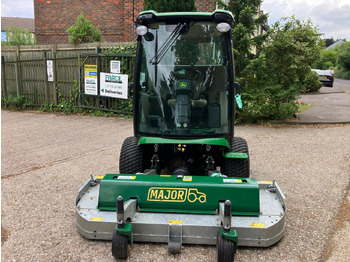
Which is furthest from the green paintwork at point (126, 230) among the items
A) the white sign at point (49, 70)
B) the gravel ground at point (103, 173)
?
the white sign at point (49, 70)

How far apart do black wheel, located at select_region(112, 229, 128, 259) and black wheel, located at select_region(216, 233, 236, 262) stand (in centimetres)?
81

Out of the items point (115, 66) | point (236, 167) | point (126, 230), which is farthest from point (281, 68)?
point (126, 230)

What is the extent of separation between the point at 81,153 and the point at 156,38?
136 inches

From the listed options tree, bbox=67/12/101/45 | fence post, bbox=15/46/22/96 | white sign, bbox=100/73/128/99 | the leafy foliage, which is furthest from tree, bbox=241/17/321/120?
the leafy foliage

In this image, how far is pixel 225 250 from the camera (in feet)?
8.86

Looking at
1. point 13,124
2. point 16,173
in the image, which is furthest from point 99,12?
point 16,173

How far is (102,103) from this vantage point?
35.4 feet

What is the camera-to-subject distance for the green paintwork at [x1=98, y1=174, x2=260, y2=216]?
3.12 meters

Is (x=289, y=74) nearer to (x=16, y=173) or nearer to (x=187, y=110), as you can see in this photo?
(x=187, y=110)

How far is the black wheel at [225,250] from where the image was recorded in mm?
2703

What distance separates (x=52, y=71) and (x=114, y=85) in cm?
287

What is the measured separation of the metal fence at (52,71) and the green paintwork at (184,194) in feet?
23.9

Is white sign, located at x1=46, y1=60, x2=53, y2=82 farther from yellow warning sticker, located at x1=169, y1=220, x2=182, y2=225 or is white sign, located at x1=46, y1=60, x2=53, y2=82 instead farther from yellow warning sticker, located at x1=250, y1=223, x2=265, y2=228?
yellow warning sticker, located at x1=250, y1=223, x2=265, y2=228

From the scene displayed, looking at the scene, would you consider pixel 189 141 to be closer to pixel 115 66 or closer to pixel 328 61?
pixel 115 66
